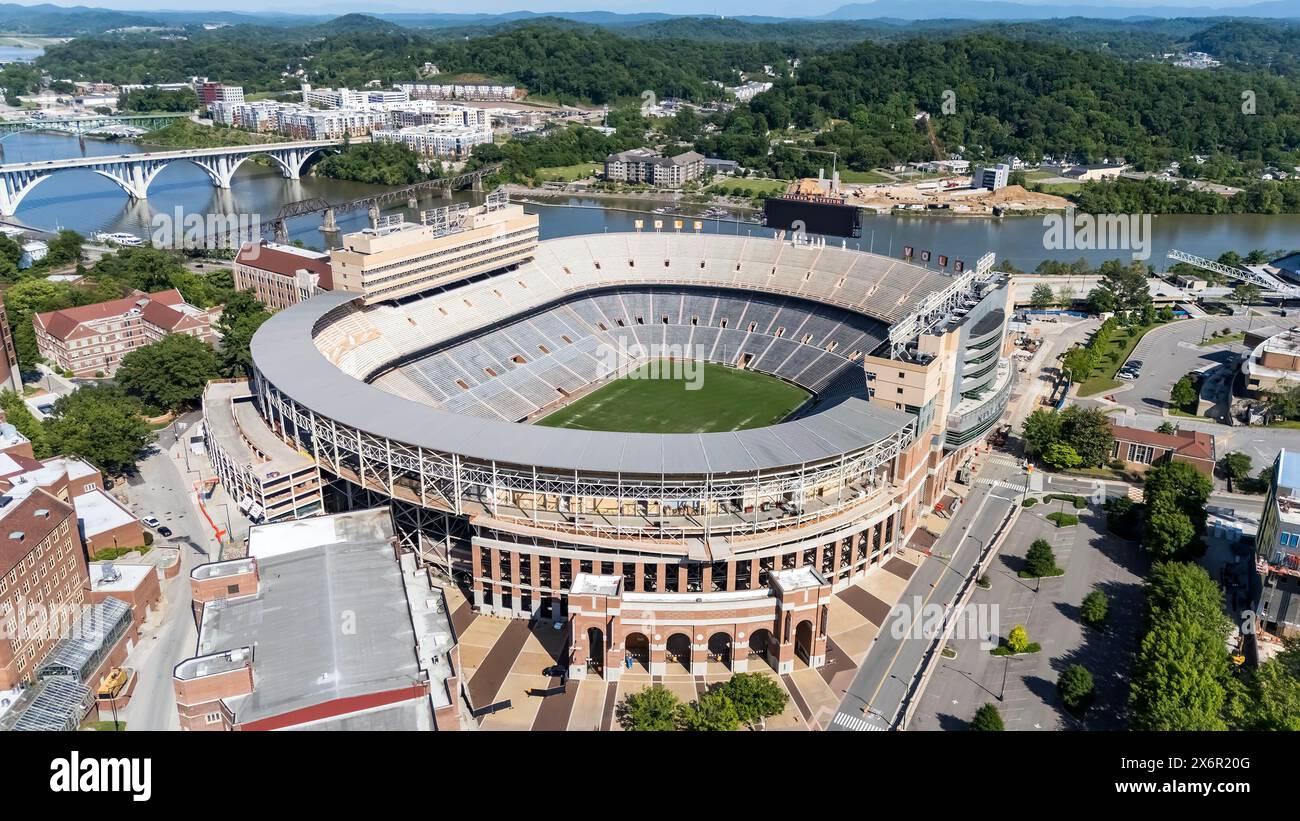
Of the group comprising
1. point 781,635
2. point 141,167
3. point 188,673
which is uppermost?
point 141,167

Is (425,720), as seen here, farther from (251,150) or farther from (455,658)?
(251,150)

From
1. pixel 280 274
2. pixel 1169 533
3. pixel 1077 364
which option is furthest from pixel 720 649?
pixel 280 274

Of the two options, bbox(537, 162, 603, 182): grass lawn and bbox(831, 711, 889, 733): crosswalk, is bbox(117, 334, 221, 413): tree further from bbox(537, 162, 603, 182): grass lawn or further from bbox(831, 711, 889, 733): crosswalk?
bbox(537, 162, 603, 182): grass lawn

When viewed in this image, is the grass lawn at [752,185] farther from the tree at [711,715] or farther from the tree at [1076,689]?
the tree at [711,715]

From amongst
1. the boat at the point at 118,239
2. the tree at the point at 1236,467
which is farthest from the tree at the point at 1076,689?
the boat at the point at 118,239

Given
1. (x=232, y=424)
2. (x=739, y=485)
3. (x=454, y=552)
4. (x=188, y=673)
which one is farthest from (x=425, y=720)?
(x=232, y=424)

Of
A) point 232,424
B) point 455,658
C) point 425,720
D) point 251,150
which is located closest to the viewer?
point 425,720

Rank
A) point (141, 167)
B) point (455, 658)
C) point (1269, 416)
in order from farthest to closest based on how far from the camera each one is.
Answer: point (141, 167), point (1269, 416), point (455, 658)

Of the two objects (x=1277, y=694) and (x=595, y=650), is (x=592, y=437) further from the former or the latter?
(x=1277, y=694)
